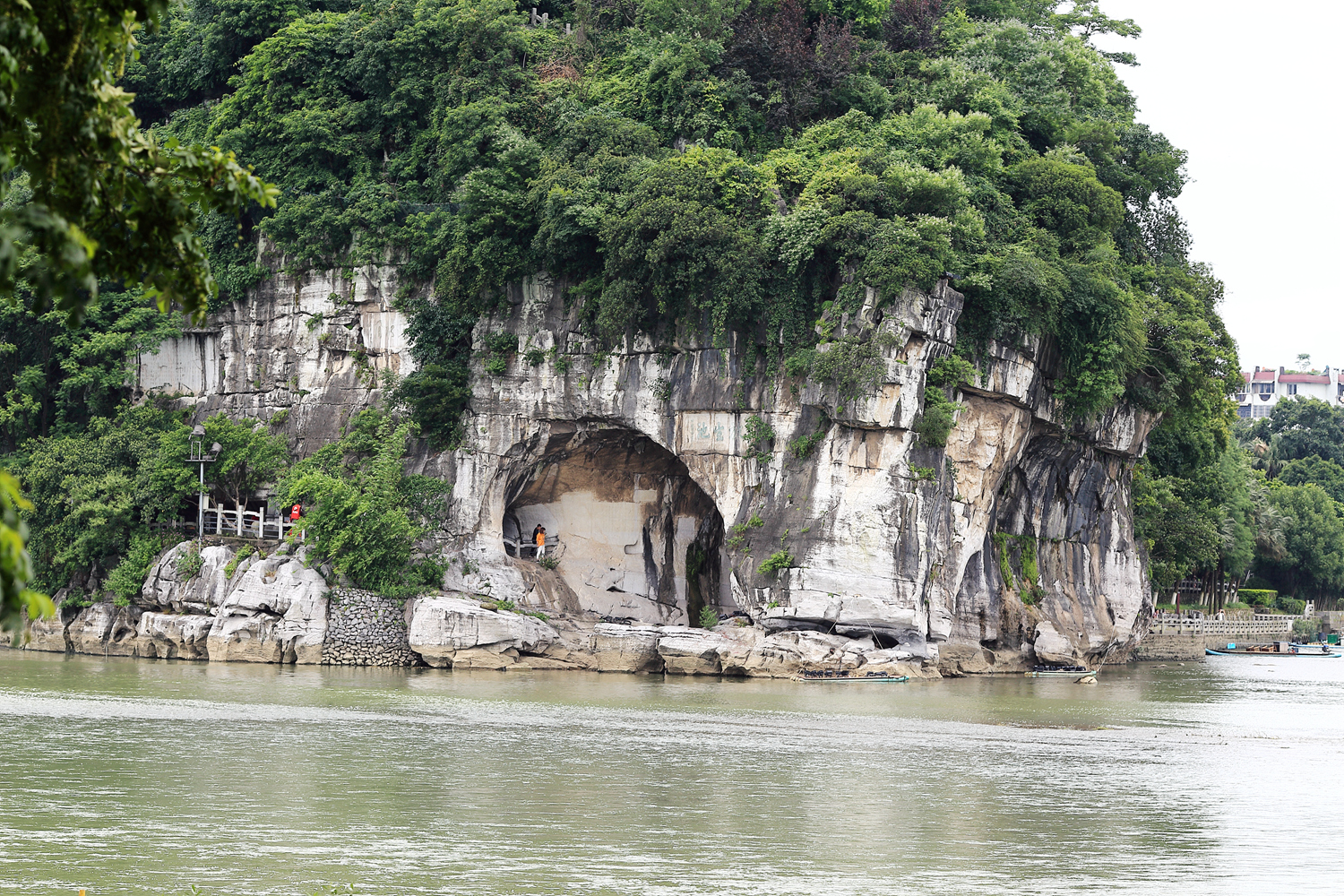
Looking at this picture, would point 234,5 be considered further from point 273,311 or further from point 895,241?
point 895,241

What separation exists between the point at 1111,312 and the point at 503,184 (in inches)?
585

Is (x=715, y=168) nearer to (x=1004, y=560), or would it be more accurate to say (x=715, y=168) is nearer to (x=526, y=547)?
(x=526, y=547)

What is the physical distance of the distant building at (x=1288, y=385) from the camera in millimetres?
111438

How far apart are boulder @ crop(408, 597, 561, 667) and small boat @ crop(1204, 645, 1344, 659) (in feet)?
106

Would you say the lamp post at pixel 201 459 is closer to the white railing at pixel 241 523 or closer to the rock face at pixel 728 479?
the white railing at pixel 241 523

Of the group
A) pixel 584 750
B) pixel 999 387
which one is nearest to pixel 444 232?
pixel 999 387

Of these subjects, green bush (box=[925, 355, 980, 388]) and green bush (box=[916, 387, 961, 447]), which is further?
green bush (box=[925, 355, 980, 388])

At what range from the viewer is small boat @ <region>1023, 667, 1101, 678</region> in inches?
1428

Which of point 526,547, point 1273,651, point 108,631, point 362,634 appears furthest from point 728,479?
point 1273,651

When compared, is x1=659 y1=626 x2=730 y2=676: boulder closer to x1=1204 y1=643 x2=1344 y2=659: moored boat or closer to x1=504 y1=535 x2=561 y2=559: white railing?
x1=504 y1=535 x2=561 y2=559: white railing

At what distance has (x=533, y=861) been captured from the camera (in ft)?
39.4

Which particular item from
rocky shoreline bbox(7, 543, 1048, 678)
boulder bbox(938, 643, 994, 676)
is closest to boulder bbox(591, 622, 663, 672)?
rocky shoreline bbox(7, 543, 1048, 678)

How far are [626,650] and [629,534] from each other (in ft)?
17.5

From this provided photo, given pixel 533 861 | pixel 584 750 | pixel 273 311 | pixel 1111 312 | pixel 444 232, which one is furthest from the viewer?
pixel 273 311
